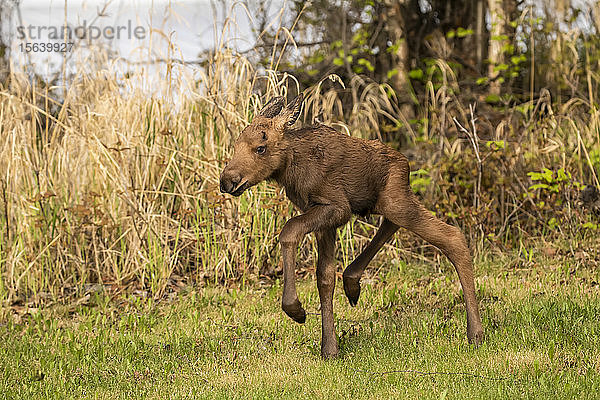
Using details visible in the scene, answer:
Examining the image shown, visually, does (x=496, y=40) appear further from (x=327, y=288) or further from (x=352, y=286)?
(x=327, y=288)

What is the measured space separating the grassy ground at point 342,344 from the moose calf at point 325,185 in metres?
0.35

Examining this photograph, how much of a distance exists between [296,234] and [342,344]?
3.62 feet

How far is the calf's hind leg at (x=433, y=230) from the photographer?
4.45 metres

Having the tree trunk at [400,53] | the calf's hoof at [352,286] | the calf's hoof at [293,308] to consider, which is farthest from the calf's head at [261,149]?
the tree trunk at [400,53]

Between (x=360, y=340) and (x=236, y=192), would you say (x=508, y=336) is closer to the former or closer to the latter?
(x=360, y=340)

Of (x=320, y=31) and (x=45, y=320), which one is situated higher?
(x=320, y=31)

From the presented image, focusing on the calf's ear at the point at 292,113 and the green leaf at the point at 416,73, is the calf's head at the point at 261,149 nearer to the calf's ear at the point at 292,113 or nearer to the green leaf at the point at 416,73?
the calf's ear at the point at 292,113

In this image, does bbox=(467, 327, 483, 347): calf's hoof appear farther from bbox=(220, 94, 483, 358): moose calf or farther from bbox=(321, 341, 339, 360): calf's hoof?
bbox=(321, 341, 339, 360): calf's hoof

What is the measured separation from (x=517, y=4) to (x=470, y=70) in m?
1.35

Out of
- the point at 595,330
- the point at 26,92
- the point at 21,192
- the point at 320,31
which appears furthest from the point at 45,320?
the point at 320,31

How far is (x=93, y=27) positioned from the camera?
8547 mm

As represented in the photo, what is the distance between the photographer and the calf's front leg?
402 cm

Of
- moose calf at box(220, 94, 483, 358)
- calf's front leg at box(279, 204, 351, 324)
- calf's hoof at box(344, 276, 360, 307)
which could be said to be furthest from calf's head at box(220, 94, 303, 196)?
calf's hoof at box(344, 276, 360, 307)

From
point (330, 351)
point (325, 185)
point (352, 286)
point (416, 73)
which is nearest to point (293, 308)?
point (330, 351)
